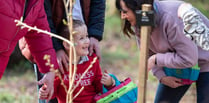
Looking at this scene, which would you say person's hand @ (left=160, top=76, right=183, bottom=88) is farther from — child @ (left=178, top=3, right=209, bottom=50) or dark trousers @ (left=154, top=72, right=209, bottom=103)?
child @ (left=178, top=3, right=209, bottom=50)

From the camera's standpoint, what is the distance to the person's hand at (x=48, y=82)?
3316 mm

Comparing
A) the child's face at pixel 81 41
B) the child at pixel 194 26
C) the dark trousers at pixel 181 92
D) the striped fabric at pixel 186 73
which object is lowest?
the dark trousers at pixel 181 92

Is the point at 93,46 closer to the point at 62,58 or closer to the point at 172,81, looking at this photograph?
the point at 62,58

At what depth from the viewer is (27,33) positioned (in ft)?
10.5

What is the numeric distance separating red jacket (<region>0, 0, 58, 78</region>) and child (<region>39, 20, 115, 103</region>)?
10.1 inches

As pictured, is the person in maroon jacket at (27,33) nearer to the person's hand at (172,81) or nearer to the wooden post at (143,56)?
the wooden post at (143,56)

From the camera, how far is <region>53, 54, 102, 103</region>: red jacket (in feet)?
11.9

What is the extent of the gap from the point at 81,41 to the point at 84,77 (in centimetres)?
31

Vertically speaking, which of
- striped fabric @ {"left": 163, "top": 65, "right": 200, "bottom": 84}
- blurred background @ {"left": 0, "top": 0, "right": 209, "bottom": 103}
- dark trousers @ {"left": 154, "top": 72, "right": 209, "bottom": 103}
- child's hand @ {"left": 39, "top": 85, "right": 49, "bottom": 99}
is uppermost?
child's hand @ {"left": 39, "top": 85, "right": 49, "bottom": 99}

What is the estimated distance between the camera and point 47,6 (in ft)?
11.3

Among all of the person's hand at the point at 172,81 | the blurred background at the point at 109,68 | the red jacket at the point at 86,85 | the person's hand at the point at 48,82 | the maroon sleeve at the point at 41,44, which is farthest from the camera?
the blurred background at the point at 109,68

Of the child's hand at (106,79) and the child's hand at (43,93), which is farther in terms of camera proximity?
the child's hand at (106,79)

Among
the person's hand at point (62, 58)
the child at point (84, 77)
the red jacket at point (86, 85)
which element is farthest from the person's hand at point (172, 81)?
the person's hand at point (62, 58)

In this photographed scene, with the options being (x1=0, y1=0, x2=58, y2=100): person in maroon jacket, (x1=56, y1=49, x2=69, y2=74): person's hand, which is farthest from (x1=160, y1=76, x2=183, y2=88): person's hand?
(x1=0, y1=0, x2=58, y2=100): person in maroon jacket
